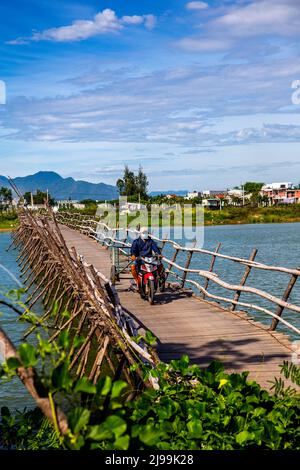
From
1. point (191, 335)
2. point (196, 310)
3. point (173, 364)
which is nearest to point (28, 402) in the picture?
point (191, 335)

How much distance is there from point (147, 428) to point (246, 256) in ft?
96.0

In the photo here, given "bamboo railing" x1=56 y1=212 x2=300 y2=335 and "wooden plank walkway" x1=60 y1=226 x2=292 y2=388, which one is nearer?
"wooden plank walkway" x1=60 y1=226 x2=292 y2=388

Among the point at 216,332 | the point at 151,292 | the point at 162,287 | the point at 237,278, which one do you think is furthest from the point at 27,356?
the point at 237,278

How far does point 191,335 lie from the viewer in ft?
27.2

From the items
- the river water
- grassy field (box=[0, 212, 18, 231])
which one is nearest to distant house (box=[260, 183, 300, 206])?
grassy field (box=[0, 212, 18, 231])

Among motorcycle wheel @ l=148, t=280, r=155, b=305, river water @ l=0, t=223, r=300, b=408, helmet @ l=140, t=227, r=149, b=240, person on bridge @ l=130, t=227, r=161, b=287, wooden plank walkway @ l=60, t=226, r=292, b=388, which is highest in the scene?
helmet @ l=140, t=227, r=149, b=240

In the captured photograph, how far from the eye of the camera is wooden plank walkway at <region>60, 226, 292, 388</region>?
6887 mm

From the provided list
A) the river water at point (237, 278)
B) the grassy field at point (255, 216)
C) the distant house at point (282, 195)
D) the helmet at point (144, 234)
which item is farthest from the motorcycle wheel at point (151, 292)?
the distant house at point (282, 195)

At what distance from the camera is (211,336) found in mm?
8203

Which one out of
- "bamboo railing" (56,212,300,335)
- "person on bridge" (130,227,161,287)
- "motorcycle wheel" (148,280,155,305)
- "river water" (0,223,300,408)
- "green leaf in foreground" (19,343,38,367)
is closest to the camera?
"green leaf in foreground" (19,343,38,367)

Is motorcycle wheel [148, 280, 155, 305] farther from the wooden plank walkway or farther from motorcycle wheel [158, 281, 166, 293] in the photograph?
motorcycle wheel [158, 281, 166, 293]

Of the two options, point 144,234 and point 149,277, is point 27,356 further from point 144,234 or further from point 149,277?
point 144,234

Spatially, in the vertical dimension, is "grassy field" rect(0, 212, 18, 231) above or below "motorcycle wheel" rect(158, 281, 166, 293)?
below
